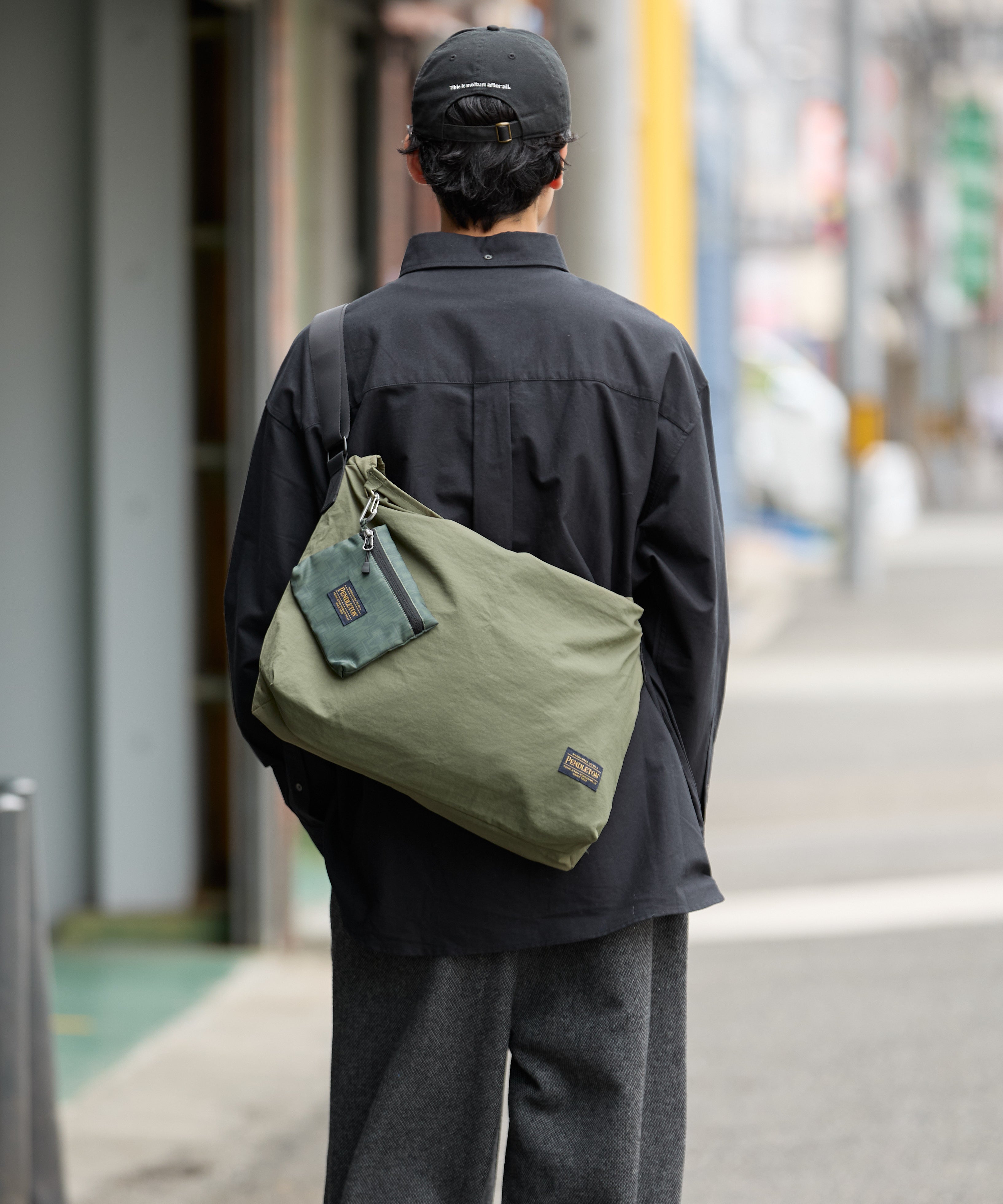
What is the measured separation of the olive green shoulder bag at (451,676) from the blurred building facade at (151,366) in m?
3.09

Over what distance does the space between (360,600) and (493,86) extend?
0.62 m

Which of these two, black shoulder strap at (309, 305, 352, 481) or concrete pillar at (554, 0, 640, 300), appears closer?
black shoulder strap at (309, 305, 352, 481)

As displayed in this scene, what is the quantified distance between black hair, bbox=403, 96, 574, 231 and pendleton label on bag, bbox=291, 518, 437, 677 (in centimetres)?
40

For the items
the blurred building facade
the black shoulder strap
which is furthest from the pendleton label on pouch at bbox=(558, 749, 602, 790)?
the blurred building facade

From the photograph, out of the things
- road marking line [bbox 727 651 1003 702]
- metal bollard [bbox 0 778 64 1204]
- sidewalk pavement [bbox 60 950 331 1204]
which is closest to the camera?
metal bollard [bbox 0 778 64 1204]

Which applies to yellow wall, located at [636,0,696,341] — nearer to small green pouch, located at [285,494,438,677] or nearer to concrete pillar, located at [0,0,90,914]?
concrete pillar, located at [0,0,90,914]

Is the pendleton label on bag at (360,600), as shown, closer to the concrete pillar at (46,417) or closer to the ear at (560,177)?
the ear at (560,177)

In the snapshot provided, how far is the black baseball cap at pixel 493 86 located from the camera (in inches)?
80.0

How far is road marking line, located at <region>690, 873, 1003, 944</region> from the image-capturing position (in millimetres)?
5492

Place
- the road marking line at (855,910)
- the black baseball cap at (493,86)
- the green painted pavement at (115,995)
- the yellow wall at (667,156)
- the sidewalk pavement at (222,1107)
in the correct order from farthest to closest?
the yellow wall at (667,156) → the road marking line at (855,910) → the green painted pavement at (115,995) → the sidewalk pavement at (222,1107) → the black baseball cap at (493,86)

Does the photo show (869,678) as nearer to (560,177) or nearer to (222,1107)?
(222,1107)

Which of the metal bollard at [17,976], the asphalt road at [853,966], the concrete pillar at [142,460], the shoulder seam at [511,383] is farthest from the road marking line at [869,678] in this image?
the shoulder seam at [511,383]

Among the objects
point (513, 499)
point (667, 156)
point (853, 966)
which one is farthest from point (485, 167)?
point (667, 156)

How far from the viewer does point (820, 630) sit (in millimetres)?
13195
